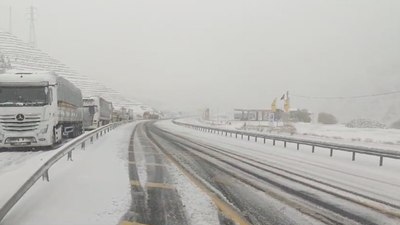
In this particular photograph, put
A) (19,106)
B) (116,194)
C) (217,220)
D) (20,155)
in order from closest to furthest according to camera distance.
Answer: (217,220), (116,194), (20,155), (19,106)

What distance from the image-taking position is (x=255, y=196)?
9.70 meters

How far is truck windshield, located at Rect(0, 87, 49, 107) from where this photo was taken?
2087 cm

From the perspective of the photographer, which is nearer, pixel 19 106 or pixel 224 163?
pixel 224 163

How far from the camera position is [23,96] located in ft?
69.5

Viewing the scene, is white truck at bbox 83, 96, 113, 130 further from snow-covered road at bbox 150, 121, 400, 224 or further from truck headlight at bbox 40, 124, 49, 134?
snow-covered road at bbox 150, 121, 400, 224

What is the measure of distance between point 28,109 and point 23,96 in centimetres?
73

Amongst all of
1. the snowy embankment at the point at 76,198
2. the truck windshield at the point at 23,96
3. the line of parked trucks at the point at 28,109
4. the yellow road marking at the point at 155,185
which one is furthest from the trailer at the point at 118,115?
the yellow road marking at the point at 155,185

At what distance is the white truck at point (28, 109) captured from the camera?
20.5m

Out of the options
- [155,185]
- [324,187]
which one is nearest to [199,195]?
[155,185]

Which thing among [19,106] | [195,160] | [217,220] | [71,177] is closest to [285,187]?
[217,220]

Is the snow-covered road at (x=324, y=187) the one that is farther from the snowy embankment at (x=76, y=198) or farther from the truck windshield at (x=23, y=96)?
the truck windshield at (x=23, y=96)

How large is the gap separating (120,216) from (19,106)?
1487 centimetres

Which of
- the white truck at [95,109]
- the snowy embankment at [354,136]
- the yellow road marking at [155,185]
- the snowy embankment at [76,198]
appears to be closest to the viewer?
the snowy embankment at [76,198]

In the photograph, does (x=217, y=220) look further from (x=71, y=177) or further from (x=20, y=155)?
(x=20, y=155)
